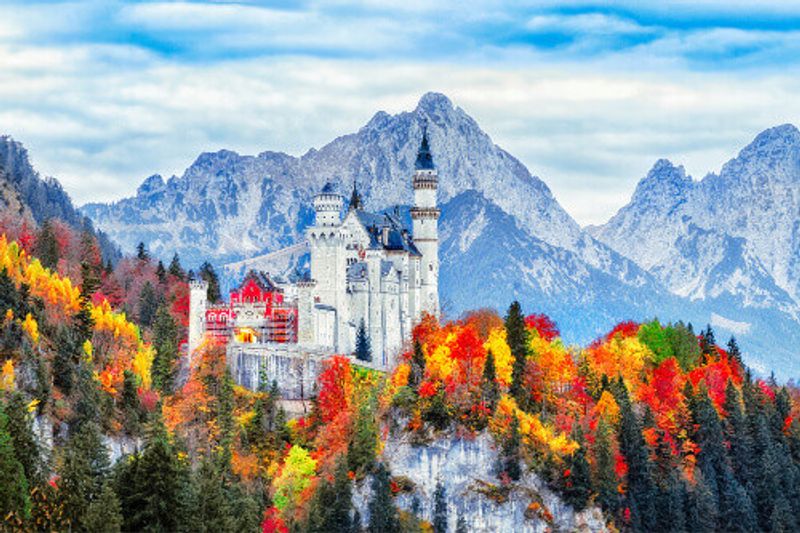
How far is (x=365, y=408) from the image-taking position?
11769 centimetres

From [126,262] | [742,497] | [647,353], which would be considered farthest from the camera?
[126,262]

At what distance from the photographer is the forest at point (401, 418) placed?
115625 millimetres

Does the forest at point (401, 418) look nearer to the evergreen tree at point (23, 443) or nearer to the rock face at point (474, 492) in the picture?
the rock face at point (474, 492)

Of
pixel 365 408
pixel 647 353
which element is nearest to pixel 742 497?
pixel 647 353

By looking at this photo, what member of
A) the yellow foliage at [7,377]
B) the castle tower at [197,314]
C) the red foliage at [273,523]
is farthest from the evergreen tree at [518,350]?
the yellow foliage at [7,377]

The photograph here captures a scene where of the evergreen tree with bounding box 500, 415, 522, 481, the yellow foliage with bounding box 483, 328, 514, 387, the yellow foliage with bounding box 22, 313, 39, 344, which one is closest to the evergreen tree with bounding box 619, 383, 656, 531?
the evergreen tree with bounding box 500, 415, 522, 481

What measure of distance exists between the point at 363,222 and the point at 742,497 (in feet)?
147

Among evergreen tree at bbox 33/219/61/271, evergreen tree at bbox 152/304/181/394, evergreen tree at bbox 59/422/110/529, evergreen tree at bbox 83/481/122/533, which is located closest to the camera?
evergreen tree at bbox 83/481/122/533

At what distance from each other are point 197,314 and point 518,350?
28964mm

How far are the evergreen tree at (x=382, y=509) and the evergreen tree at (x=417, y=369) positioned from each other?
9.00 meters

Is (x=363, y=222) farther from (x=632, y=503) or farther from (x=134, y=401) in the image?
(x=632, y=503)

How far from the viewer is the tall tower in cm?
15050

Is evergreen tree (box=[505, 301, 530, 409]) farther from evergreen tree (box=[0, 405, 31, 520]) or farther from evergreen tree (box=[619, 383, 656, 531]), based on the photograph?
evergreen tree (box=[0, 405, 31, 520])

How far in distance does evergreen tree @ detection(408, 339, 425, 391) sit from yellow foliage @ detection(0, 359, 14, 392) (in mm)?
32226
